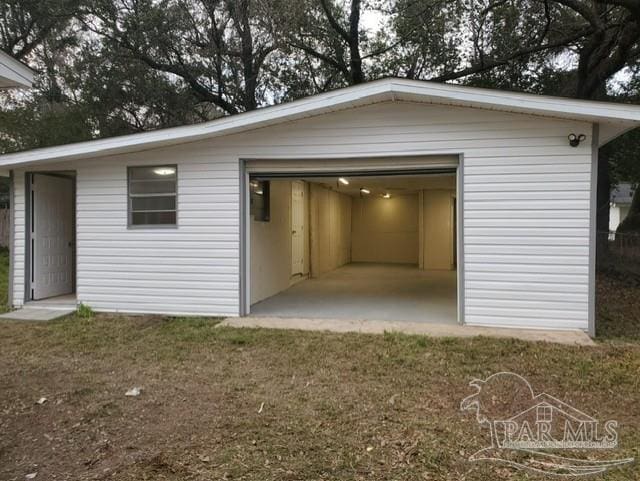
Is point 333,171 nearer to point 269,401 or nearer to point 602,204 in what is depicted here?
point 269,401

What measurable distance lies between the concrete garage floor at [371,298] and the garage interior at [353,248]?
0.05 feet

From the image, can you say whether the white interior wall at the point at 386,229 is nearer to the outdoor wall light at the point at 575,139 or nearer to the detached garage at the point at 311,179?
the detached garage at the point at 311,179

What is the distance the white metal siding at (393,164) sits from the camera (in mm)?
5414

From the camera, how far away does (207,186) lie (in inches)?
252

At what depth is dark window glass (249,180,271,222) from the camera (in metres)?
7.30

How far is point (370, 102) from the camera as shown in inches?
228

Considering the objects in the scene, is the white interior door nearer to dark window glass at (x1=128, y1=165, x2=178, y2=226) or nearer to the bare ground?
dark window glass at (x1=128, y1=165, x2=178, y2=226)

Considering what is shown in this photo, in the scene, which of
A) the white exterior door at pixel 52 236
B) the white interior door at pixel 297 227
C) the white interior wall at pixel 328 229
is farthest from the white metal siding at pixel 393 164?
the white interior wall at pixel 328 229

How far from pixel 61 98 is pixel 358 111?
39.0 ft

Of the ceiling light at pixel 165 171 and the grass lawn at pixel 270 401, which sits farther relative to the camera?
the ceiling light at pixel 165 171

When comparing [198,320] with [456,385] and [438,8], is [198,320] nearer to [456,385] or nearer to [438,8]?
[456,385]

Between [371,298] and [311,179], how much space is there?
2.40m

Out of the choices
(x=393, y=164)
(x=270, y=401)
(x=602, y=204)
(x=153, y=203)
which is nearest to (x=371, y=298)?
(x=393, y=164)

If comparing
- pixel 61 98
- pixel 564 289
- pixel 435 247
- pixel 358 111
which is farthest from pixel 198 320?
pixel 61 98
